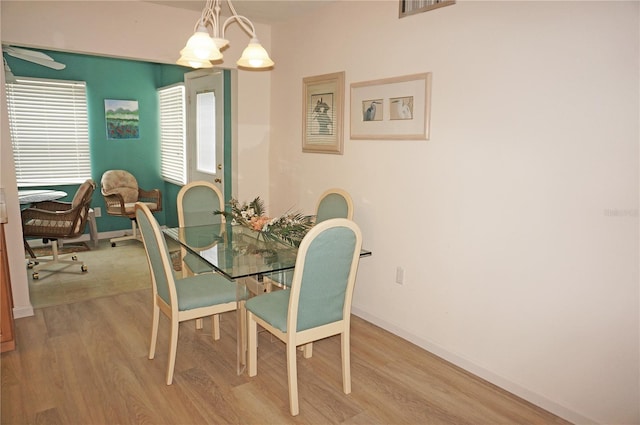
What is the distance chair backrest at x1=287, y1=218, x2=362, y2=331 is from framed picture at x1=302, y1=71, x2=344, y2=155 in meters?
1.51

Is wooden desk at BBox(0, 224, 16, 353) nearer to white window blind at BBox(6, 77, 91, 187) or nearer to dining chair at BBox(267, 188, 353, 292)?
dining chair at BBox(267, 188, 353, 292)

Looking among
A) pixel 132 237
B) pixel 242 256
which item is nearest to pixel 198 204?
pixel 242 256

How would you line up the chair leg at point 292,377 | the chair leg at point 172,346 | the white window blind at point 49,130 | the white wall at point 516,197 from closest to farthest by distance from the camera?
the white wall at point 516,197
the chair leg at point 292,377
the chair leg at point 172,346
the white window blind at point 49,130

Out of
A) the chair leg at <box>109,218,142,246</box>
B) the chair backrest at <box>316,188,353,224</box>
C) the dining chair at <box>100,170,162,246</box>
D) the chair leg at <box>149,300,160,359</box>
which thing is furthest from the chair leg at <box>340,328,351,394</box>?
the chair leg at <box>109,218,142,246</box>

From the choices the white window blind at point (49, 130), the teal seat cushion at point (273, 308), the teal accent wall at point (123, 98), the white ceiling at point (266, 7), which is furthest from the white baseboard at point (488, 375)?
the white window blind at point (49, 130)

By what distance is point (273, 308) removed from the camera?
2.40m

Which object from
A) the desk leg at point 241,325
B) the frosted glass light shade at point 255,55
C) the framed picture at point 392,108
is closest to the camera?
the frosted glass light shade at point 255,55

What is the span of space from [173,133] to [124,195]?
1.05 meters

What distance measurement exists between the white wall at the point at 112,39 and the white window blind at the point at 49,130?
240 cm

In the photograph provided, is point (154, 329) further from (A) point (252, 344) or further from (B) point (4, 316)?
(B) point (4, 316)

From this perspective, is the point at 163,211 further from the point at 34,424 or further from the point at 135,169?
the point at 34,424

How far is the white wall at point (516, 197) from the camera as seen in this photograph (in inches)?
79.7

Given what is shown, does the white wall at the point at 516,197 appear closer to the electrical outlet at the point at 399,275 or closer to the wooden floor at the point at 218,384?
the electrical outlet at the point at 399,275

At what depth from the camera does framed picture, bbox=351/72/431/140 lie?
2838 millimetres
